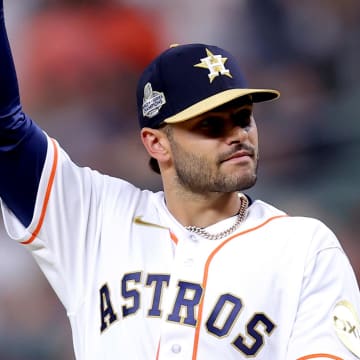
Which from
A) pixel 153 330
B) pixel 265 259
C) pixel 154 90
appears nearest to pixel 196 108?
pixel 154 90

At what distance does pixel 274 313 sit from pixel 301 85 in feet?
5.62

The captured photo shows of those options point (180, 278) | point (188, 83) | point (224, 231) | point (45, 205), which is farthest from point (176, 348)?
point (188, 83)

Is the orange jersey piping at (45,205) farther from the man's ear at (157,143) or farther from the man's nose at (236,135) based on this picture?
the man's nose at (236,135)

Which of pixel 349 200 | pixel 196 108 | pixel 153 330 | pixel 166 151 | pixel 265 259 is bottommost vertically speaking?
pixel 349 200

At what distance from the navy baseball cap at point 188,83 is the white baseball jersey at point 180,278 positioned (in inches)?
7.5

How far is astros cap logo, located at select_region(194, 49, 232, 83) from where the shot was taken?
1.60 metres

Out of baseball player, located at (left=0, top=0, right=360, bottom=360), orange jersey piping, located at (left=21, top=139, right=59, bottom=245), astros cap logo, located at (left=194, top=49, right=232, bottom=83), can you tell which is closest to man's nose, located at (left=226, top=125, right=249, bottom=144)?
baseball player, located at (left=0, top=0, right=360, bottom=360)

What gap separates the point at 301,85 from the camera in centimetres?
302

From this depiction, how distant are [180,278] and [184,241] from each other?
92mm

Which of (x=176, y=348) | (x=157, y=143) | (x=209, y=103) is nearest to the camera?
(x=176, y=348)

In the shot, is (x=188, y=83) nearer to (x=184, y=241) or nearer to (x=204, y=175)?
(x=204, y=175)

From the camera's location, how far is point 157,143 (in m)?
1.68

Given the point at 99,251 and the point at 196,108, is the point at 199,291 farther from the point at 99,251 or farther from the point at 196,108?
the point at 196,108

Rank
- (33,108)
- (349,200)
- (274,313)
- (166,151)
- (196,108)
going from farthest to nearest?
(33,108)
(349,200)
(166,151)
(196,108)
(274,313)
